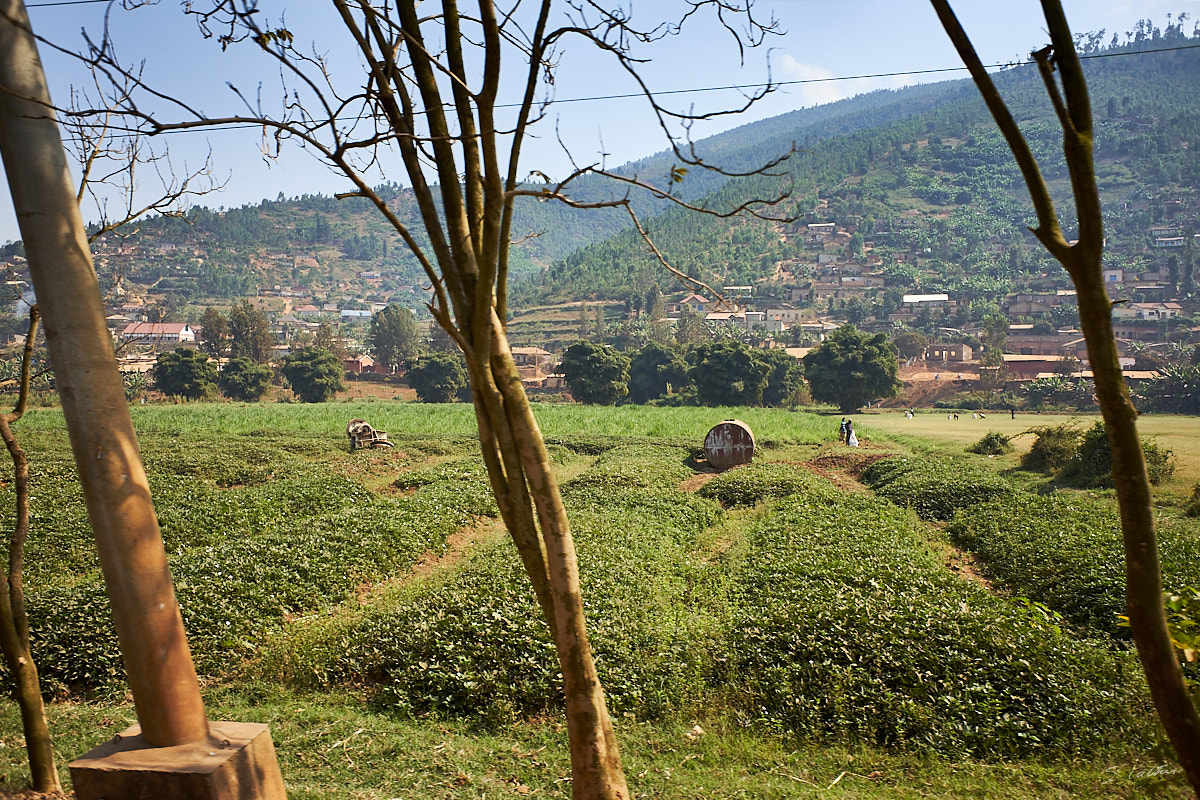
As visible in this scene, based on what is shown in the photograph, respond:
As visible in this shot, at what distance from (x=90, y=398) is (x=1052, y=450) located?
69.6ft

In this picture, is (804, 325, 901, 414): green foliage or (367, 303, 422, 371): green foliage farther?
(367, 303, 422, 371): green foliage

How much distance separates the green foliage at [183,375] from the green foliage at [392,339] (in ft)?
82.6

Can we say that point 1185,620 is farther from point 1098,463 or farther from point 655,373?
point 655,373

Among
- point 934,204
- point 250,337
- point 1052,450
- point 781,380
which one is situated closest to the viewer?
point 1052,450

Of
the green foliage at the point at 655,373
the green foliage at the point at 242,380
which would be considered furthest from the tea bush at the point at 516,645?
the green foliage at the point at 242,380

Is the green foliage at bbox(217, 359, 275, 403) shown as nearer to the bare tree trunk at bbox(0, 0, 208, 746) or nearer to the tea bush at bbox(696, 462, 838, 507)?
the tea bush at bbox(696, 462, 838, 507)

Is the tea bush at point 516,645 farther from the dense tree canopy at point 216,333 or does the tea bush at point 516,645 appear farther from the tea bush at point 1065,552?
the dense tree canopy at point 216,333

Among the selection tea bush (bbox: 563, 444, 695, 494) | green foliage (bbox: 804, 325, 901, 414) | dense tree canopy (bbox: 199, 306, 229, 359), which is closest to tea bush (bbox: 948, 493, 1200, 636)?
tea bush (bbox: 563, 444, 695, 494)

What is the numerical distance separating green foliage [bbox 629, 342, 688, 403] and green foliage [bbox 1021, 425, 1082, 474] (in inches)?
1346

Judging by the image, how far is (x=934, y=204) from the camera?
14438cm

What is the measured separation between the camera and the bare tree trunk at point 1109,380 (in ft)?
5.39

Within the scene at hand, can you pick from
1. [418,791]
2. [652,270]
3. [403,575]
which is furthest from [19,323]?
[418,791]

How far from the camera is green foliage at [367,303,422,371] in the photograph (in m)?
77.9

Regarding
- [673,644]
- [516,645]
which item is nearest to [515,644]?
[516,645]
